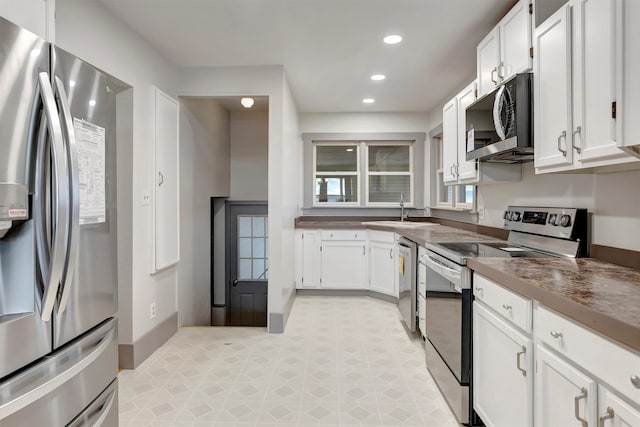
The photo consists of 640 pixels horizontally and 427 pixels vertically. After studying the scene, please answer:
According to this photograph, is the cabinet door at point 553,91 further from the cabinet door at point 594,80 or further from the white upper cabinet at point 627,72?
the white upper cabinet at point 627,72

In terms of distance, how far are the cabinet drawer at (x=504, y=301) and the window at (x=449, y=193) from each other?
1877 mm

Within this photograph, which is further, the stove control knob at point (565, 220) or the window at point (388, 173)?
the window at point (388, 173)

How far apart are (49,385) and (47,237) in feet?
1.46

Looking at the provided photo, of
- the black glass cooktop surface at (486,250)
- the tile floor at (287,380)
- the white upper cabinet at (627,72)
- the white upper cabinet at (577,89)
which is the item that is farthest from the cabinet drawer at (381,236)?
the white upper cabinet at (627,72)

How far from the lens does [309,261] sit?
4.68 metres

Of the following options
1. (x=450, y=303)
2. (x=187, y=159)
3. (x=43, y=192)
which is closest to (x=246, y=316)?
(x=187, y=159)

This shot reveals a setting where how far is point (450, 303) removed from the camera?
215 cm

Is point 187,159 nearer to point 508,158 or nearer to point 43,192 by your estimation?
point 43,192

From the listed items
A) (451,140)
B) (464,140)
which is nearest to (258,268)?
(451,140)

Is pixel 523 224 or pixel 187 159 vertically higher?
pixel 187 159

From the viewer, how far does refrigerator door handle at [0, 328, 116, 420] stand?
96 cm

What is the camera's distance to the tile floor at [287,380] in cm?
204

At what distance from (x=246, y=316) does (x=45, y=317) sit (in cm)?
446

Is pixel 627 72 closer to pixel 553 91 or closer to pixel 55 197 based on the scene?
pixel 553 91
